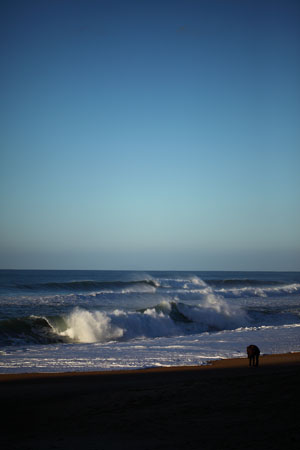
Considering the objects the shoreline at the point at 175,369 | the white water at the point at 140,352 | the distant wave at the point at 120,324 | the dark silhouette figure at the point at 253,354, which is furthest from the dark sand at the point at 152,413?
the distant wave at the point at 120,324

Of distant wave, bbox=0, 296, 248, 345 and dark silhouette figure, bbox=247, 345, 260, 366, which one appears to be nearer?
dark silhouette figure, bbox=247, 345, 260, 366

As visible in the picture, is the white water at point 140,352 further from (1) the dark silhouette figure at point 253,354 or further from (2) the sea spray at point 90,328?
(2) the sea spray at point 90,328

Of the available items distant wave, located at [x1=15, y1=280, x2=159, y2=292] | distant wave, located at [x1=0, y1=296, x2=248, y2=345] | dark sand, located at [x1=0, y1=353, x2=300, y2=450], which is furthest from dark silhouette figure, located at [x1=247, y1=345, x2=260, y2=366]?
distant wave, located at [x1=15, y1=280, x2=159, y2=292]

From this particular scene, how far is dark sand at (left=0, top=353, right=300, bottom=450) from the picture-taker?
461 centimetres

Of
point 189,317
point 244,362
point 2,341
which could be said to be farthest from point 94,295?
point 244,362

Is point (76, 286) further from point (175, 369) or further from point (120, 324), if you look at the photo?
point (175, 369)

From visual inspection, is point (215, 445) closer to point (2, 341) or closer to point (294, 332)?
point (2, 341)

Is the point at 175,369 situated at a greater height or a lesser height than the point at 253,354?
lesser

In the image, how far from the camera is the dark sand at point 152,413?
4.61 metres

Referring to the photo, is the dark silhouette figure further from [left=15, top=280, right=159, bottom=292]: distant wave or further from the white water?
[left=15, top=280, right=159, bottom=292]: distant wave

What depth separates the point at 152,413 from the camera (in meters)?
5.65

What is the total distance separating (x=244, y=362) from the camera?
1027 centimetres

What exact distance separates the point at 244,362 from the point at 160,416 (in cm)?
538

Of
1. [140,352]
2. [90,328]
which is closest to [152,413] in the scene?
[140,352]
